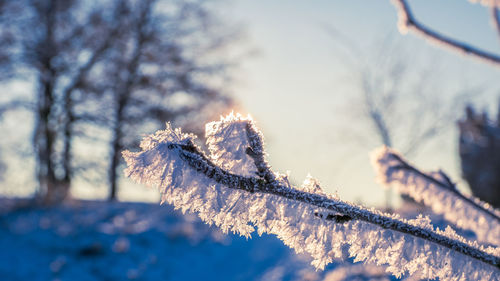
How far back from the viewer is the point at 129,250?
6.22 meters

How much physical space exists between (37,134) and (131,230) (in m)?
6.20

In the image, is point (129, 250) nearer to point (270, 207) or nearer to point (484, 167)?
point (270, 207)

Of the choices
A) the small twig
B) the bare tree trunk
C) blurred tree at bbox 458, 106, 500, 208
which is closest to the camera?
the small twig

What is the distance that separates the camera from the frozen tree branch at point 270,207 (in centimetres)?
83

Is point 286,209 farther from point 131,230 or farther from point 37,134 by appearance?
point 37,134

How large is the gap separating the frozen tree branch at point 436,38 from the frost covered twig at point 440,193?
55 centimetres

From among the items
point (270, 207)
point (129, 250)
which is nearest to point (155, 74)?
point (129, 250)

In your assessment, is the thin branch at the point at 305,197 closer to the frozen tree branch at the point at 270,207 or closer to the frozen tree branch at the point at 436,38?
the frozen tree branch at the point at 270,207

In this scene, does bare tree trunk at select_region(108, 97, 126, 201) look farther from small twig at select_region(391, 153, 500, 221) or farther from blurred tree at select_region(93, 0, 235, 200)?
small twig at select_region(391, 153, 500, 221)

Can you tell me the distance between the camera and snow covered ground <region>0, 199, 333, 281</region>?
5484mm

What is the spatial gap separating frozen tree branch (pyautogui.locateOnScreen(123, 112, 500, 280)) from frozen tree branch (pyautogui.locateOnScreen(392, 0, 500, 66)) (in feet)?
1.72

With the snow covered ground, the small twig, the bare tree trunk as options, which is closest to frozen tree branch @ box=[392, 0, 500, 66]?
the small twig

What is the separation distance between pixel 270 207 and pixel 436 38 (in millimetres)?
703

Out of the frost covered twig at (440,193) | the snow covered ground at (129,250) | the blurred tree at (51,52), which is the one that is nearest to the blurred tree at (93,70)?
the blurred tree at (51,52)
